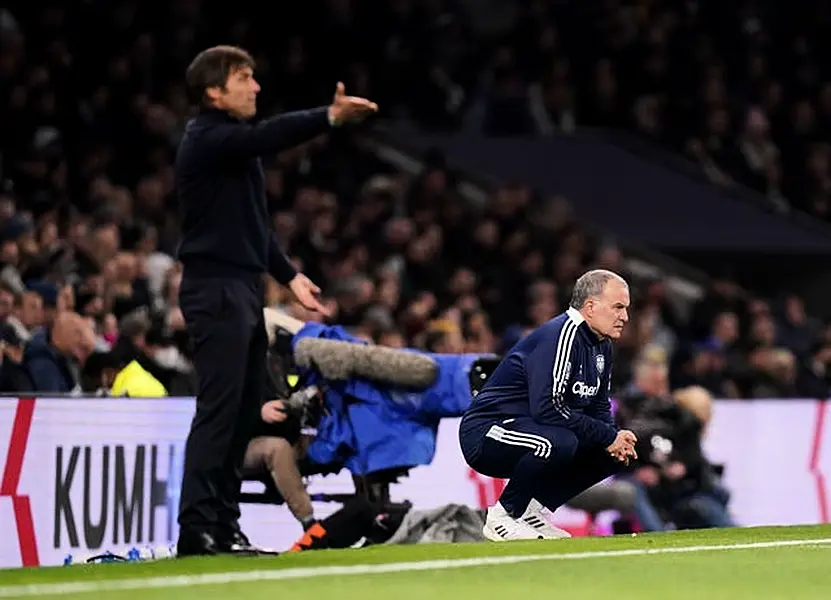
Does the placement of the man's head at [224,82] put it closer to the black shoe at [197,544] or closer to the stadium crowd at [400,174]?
the black shoe at [197,544]

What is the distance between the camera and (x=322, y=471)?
11.8 m

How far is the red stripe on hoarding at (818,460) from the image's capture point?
53.9 ft

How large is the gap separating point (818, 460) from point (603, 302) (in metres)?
6.87

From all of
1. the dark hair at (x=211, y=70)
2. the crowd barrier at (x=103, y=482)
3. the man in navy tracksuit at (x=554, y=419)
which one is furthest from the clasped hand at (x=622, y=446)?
the crowd barrier at (x=103, y=482)

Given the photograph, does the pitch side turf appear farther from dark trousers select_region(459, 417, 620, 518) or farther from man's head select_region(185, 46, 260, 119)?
man's head select_region(185, 46, 260, 119)

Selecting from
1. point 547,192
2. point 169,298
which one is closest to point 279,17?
point 547,192

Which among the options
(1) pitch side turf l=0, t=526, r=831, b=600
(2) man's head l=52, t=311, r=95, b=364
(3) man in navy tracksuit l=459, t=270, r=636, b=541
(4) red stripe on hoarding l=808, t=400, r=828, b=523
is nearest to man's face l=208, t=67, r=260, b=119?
(3) man in navy tracksuit l=459, t=270, r=636, b=541

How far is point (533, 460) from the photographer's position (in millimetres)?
10109

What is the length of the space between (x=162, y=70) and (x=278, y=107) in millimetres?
1601

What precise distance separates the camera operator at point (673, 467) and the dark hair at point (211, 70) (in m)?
6.22

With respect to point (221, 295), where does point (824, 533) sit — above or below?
below

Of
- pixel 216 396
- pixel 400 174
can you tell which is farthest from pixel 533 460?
pixel 400 174

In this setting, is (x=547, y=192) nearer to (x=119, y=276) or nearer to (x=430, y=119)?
(x=430, y=119)

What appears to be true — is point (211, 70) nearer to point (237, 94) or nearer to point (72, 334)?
point (237, 94)
